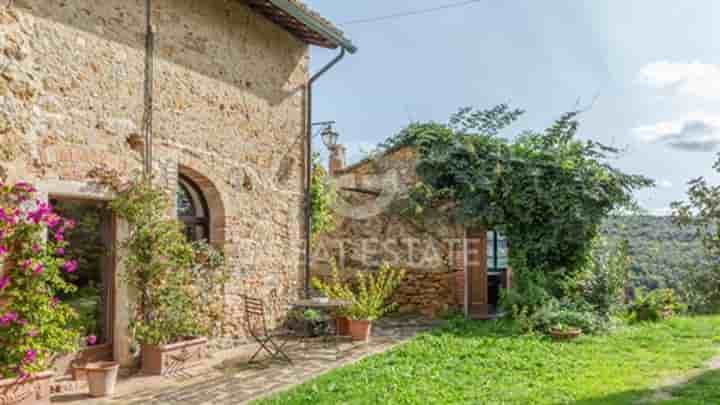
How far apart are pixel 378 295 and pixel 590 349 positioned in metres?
2.93

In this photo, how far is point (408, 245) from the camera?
1078cm

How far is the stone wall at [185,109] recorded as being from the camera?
4867 millimetres

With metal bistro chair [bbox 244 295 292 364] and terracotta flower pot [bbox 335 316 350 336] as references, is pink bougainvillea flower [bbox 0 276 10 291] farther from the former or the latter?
terracotta flower pot [bbox 335 316 350 336]

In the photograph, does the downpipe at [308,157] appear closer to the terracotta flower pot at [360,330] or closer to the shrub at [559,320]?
the terracotta flower pot at [360,330]

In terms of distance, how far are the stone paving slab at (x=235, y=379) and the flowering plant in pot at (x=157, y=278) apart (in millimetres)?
275

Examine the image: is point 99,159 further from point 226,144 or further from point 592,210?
point 592,210

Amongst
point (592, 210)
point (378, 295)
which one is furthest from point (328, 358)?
point (592, 210)

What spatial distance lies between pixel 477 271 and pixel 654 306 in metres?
3.13

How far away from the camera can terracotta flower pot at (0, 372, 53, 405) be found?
4.11 m

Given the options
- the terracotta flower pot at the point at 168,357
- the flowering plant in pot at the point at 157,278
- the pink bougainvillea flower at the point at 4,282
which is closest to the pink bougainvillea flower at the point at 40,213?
the pink bougainvillea flower at the point at 4,282

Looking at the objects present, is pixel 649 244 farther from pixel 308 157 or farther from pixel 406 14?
pixel 308 157

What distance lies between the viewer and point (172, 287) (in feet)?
19.3

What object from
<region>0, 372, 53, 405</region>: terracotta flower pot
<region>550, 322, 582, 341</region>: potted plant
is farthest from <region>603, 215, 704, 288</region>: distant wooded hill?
<region>0, 372, 53, 405</region>: terracotta flower pot

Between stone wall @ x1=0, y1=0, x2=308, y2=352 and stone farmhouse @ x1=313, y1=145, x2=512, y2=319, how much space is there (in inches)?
108
